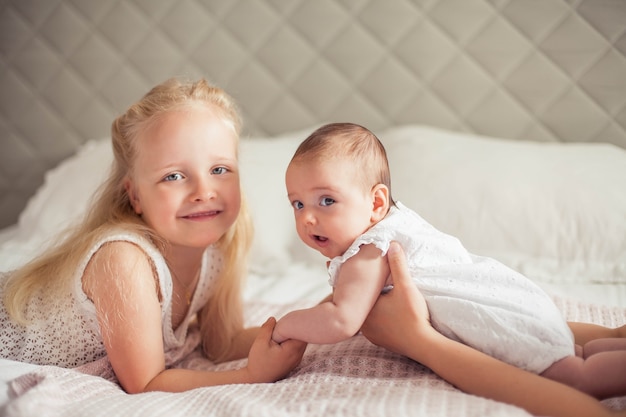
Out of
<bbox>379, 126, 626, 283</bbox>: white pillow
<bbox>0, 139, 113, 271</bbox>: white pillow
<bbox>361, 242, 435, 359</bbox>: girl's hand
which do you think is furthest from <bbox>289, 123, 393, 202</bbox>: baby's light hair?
<bbox>0, 139, 113, 271</bbox>: white pillow

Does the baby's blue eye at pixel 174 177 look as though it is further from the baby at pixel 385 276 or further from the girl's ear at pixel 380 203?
the girl's ear at pixel 380 203

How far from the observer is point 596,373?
2.81 ft

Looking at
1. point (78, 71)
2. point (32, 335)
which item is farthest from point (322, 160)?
→ point (78, 71)

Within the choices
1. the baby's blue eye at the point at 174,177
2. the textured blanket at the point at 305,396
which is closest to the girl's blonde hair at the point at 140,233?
the baby's blue eye at the point at 174,177

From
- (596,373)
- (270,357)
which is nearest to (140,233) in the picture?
(270,357)

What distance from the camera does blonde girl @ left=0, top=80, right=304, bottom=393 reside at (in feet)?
3.51

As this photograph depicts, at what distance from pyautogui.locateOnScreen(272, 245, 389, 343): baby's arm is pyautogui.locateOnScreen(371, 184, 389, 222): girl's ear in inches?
3.5

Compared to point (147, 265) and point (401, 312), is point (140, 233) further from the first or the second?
point (401, 312)

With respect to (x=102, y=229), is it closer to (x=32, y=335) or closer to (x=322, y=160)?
(x=32, y=335)

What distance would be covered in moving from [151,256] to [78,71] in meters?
1.64

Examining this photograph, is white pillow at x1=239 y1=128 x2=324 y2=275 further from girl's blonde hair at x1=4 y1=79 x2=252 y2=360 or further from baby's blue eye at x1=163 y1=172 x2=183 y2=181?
baby's blue eye at x1=163 y1=172 x2=183 y2=181

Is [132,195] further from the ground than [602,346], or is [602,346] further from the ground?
[602,346]

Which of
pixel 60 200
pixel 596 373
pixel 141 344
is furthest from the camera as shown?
pixel 60 200

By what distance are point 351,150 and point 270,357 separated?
39 cm
